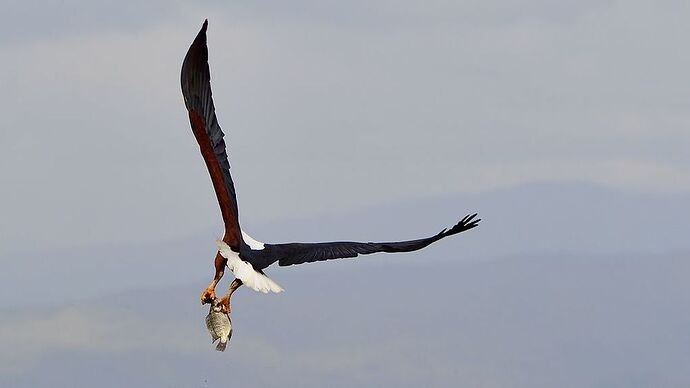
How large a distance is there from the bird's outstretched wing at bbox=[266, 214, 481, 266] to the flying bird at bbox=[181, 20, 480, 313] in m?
0.02

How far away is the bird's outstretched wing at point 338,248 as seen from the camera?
20.2m

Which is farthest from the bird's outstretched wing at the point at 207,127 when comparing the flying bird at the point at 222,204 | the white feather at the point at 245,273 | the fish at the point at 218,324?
the fish at the point at 218,324

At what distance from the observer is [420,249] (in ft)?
75.1

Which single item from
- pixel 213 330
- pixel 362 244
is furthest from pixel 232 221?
pixel 362 244

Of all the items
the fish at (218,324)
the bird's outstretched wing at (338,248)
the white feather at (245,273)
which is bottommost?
the fish at (218,324)

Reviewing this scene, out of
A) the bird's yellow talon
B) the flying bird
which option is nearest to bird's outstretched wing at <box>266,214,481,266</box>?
the flying bird

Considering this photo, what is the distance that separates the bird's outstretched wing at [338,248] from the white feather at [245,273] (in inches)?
61.4

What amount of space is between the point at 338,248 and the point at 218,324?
16.5 feet

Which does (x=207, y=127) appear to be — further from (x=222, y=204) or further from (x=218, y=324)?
(x=218, y=324)

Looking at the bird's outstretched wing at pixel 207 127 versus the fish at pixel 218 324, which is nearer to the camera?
the fish at pixel 218 324

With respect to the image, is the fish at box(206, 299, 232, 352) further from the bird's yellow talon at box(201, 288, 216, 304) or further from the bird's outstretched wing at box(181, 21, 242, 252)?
the bird's outstretched wing at box(181, 21, 242, 252)

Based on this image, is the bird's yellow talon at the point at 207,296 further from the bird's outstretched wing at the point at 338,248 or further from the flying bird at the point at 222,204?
the bird's outstretched wing at the point at 338,248

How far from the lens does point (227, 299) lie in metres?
17.7

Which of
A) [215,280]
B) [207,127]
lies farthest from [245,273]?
[207,127]
